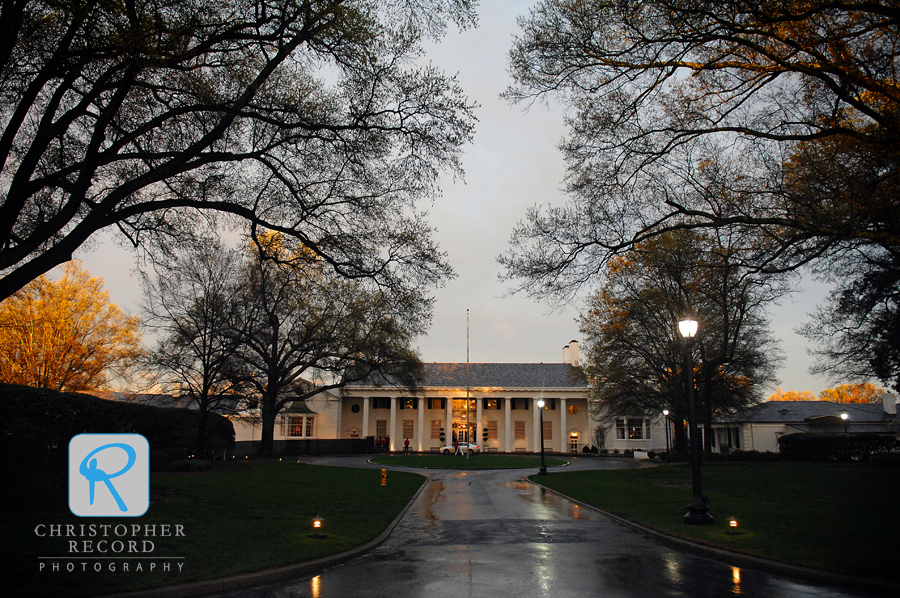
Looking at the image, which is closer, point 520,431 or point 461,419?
point 520,431

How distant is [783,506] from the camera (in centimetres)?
1602

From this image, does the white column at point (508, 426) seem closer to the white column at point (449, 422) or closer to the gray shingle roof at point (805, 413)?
the white column at point (449, 422)

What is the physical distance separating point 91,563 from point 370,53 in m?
10.1

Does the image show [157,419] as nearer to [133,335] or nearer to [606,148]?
[133,335]

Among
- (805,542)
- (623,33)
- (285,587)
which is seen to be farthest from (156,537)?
(623,33)

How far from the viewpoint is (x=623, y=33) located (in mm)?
11148

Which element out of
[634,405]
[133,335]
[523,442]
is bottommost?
[523,442]

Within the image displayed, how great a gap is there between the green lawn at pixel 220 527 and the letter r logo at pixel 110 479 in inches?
11.8

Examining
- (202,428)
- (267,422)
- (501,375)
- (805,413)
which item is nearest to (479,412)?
(501,375)

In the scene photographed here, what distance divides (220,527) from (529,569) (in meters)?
6.26

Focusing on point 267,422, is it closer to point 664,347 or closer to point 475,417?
point 664,347

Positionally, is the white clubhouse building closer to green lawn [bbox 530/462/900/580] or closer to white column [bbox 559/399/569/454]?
white column [bbox 559/399/569/454]

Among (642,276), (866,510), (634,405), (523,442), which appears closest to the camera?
(866,510)

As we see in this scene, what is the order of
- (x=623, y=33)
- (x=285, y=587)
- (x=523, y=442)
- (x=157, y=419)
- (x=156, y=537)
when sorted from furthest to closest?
(x=523, y=442), (x=157, y=419), (x=623, y=33), (x=156, y=537), (x=285, y=587)
